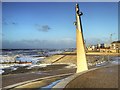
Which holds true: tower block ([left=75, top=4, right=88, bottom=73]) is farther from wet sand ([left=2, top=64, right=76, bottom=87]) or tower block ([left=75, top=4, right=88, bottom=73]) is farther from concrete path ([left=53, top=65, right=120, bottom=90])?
wet sand ([left=2, top=64, right=76, bottom=87])

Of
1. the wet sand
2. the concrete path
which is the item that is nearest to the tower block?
the concrete path

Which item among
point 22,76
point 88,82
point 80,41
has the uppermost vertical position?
point 80,41

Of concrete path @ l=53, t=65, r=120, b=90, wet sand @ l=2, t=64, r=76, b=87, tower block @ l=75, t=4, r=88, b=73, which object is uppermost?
tower block @ l=75, t=4, r=88, b=73

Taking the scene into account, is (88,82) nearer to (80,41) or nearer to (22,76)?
(80,41)

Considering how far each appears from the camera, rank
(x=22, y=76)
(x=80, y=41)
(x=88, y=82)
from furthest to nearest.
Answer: (x=22, y=76)
(x=80, y=41)
(x=88, y=82)

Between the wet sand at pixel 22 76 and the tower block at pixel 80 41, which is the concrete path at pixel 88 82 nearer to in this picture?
the tower block at pixel 80 41

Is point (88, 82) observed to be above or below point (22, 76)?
above

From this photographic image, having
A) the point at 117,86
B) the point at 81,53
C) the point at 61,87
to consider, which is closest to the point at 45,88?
the point at 61,87

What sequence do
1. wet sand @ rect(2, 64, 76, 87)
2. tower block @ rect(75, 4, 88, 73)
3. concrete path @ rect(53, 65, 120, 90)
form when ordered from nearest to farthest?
concrete path @ rect(53, 65, 120, 90)
wet sand @ rect(2, 64, 76, 87)
tower block @ rect(75, 4, 88, 73)

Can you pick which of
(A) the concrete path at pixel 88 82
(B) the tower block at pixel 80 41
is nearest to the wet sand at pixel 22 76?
(B) the tower block at pixel 80 41

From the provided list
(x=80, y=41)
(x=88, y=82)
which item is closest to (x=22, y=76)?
(x=80, y=41)

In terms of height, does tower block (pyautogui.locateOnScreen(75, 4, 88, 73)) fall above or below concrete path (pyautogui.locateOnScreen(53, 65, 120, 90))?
above

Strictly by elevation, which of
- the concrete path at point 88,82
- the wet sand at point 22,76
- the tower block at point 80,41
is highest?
the tower block at point 80,41

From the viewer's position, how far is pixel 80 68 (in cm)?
1380
